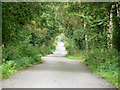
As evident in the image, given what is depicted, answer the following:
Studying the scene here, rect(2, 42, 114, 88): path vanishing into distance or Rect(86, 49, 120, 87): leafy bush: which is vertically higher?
Rect(86, 49, 120, 87): leafy bush

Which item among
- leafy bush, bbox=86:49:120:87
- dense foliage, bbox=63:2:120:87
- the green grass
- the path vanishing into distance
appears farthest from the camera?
dense foliage, bbox=63:2:120:87

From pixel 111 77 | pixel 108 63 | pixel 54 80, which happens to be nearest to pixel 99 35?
pixel 108 63

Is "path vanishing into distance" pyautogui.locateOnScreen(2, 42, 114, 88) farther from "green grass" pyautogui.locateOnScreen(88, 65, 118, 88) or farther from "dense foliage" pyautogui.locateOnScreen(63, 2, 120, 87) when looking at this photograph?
"dense foliage" pyautogui.locateOnScreen(63, 2, 120, 87)

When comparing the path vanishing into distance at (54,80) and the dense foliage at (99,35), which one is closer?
the path vanishing into distance at (54,80)

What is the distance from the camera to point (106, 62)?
2309 cm

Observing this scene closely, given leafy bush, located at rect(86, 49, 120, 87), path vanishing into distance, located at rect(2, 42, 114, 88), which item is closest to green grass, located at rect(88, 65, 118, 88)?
leafy bush, located at rect(86, 49, 120, 87)

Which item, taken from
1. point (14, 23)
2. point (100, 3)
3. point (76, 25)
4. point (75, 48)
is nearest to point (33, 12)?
point (14, 23)

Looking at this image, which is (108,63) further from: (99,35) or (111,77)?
(99,35)

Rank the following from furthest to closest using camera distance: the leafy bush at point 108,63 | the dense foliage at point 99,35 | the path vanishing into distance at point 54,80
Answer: the dense foliage at point 99,35, the leafy bush at point 108,63, the path vanishing into distance at point 54,80

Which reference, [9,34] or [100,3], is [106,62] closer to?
[100,3]

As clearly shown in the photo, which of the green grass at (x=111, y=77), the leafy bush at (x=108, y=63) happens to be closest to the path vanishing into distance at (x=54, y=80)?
the green grass at (x=111, y=77)

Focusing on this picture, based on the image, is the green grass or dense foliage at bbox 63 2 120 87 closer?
the green grass

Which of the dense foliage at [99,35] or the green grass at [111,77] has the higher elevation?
the dense foliage at [99,35]

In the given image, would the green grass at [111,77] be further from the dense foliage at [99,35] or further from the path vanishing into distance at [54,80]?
the path vanishing into distance at [54,80]
